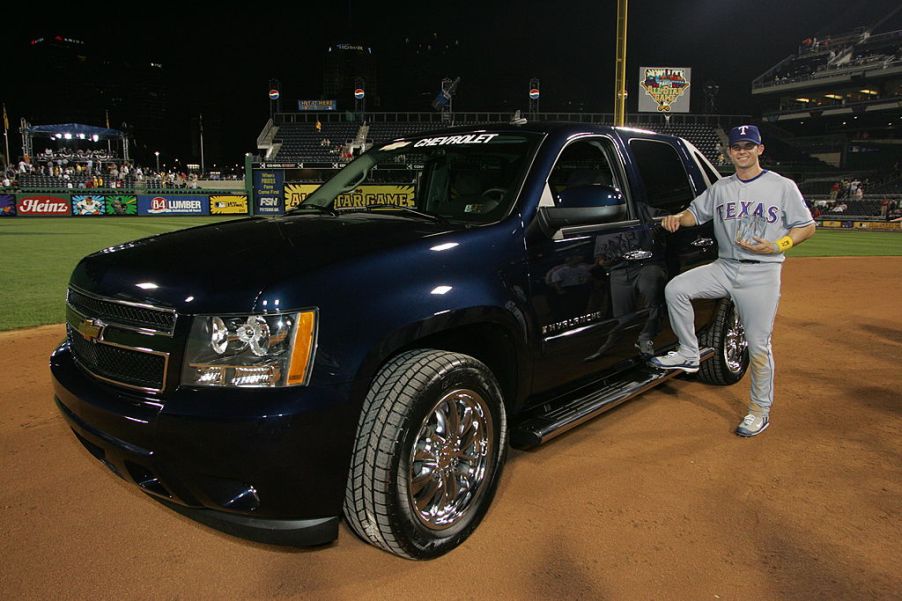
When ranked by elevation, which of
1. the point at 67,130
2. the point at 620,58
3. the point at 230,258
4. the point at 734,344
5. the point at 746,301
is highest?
the point at 67,130

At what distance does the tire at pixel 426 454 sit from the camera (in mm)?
2322

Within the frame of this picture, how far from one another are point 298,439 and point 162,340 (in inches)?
24.8

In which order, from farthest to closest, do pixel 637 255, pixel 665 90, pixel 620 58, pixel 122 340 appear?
pixel 665 90
pixel 620 58
pixel 637 255
pixel 122 340

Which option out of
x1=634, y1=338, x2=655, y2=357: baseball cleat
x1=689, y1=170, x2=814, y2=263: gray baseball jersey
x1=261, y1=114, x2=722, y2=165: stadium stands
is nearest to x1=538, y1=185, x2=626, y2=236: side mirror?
x1=634, y1=338, x2=655, y2=357: baseball cleat

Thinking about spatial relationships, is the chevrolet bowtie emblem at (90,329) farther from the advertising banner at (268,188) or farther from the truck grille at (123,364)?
the advertising banner at (268,188)

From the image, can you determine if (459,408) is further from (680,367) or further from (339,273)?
(680,367)

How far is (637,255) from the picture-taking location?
373cm

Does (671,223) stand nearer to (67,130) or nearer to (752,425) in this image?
(752,425)

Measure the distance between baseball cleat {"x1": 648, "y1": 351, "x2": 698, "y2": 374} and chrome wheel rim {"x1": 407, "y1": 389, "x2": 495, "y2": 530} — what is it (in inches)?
65.5

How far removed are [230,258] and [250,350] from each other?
0.49m

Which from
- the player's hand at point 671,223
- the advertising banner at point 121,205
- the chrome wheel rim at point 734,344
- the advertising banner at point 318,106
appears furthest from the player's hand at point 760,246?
the advertising banner at point 318,106

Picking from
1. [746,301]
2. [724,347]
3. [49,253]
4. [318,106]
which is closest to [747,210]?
[746,301]

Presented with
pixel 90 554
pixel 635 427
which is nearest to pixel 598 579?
pixel 635 427

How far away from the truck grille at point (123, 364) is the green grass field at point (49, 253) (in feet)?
16.6
